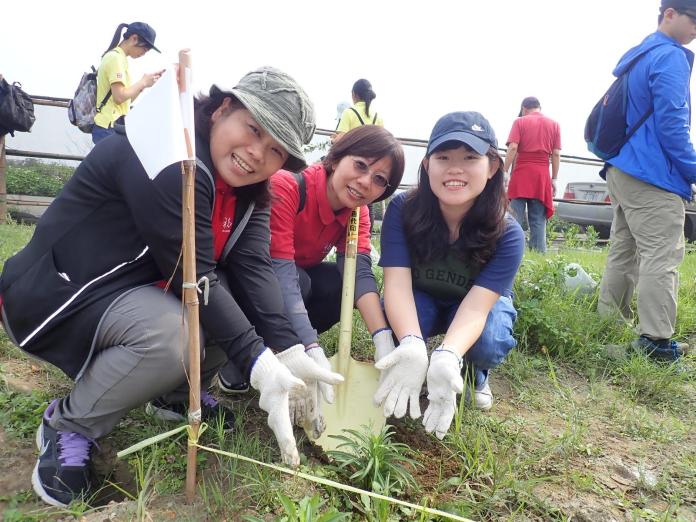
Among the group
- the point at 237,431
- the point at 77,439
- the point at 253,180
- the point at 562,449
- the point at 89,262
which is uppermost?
the point at 253,180

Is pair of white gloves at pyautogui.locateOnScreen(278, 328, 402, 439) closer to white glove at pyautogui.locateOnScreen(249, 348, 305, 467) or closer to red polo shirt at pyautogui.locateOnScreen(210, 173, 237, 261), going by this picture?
white glove at pyautogui.locateOnScreen(249, 348, 305, 467)

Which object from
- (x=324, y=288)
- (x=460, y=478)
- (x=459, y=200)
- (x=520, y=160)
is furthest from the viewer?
(x=520, y=160)

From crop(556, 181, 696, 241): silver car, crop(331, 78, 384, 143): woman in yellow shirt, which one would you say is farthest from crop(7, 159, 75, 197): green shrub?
crop(556, 181, 696, 241): silver car

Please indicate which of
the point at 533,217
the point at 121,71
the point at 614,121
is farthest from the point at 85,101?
the point at 533,217

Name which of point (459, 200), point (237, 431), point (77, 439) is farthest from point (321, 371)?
point (459, 200)

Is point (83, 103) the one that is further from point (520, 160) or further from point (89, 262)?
point (520, 160)

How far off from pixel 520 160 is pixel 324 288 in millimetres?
3143

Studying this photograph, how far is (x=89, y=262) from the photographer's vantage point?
1.36 metres

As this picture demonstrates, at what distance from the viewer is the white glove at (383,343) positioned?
6.30 ft

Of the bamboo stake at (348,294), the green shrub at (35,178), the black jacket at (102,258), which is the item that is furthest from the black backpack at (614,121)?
the green shrub at (35,178)

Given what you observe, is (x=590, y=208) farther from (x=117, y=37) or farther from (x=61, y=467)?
(x=61, y=467)

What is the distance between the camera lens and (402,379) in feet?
5.50

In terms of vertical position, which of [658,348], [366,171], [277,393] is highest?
[366,171]

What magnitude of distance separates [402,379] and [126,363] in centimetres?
86
